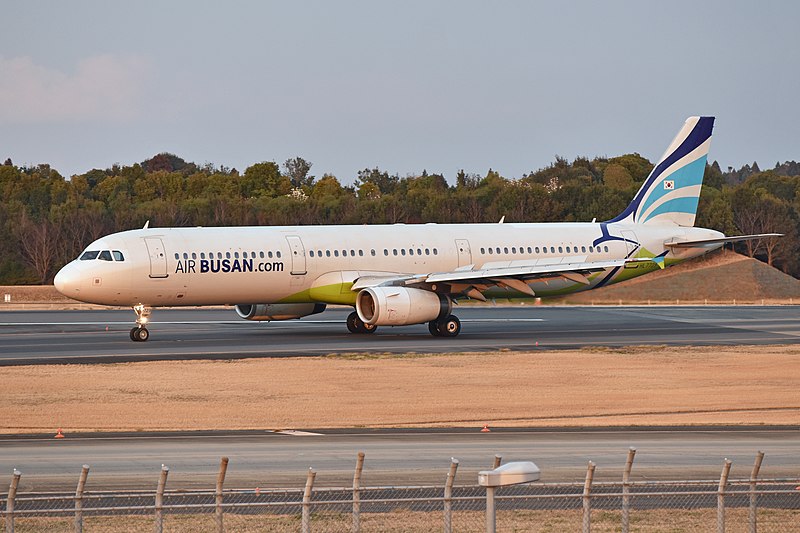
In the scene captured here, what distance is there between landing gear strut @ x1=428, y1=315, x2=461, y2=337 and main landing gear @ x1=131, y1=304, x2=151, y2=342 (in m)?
11.2

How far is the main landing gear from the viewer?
49.8 m

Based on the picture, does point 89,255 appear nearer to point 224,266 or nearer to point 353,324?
point 224,266

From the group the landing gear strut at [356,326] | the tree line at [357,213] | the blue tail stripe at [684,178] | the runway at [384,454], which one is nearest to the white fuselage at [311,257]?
the landing gear strut at [356,326]

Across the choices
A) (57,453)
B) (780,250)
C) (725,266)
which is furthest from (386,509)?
(780,250)

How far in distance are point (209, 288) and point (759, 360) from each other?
20684 millimetres

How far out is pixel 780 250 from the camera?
363 feet

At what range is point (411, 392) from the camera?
34.8 meters

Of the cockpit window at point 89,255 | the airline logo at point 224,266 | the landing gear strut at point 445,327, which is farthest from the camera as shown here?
the landing gear strut at point 445,327

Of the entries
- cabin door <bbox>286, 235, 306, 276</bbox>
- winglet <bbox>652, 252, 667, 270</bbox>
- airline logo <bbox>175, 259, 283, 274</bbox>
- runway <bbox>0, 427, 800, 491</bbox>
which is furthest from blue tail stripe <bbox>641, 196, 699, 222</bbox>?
runway <bbox>0, 427, 800, 491</bbox>

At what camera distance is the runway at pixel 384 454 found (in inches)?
861

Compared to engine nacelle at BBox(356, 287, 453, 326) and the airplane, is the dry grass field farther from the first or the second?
the airplane

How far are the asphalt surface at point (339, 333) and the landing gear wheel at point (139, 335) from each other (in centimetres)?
32

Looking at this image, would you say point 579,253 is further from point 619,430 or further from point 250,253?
point 619,430

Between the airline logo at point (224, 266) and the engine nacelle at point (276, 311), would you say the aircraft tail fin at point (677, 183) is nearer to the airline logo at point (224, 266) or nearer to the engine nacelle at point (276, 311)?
the engine nacelle at point (276, 311)
